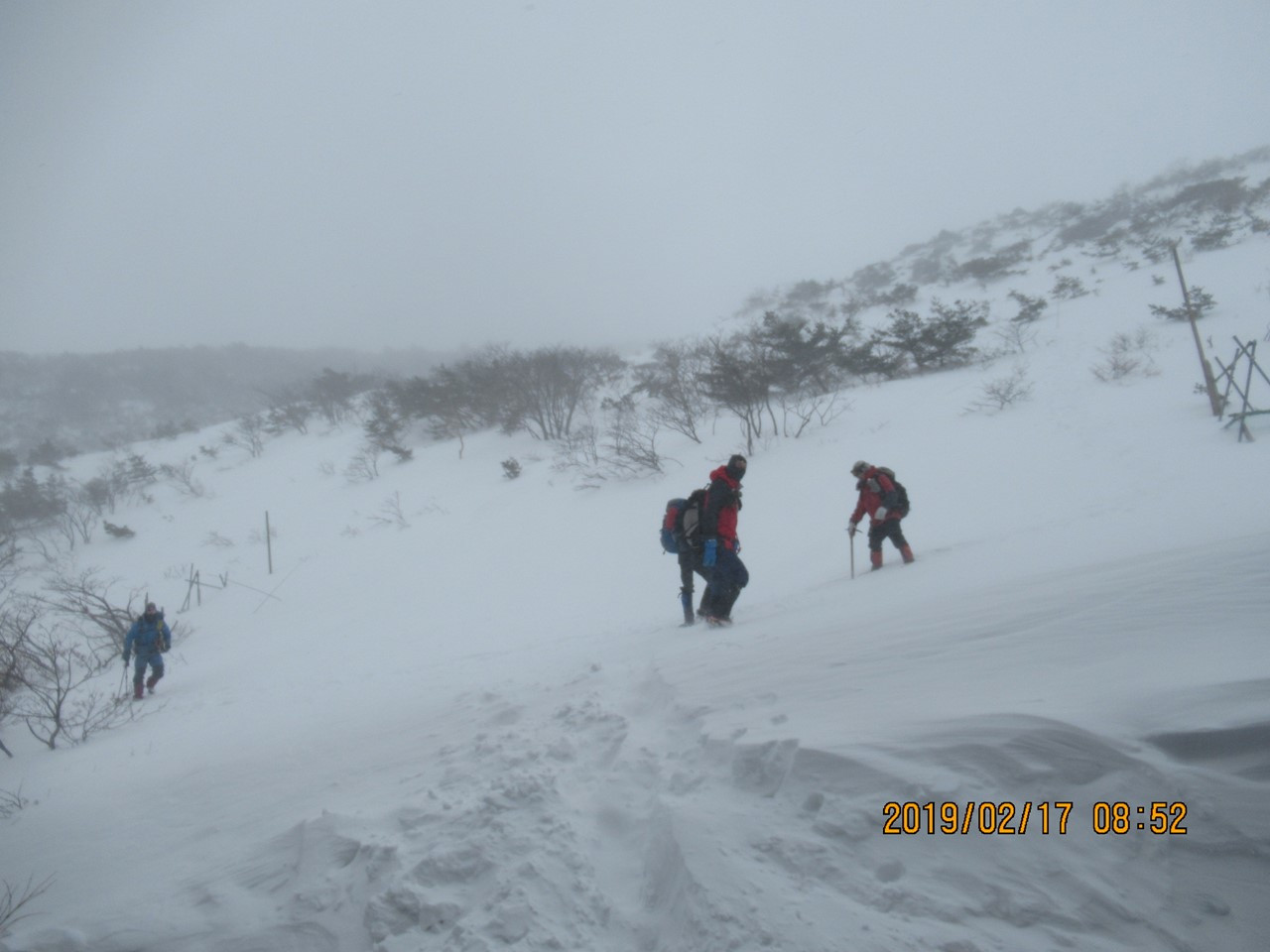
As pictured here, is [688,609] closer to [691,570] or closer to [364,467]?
[691,570]

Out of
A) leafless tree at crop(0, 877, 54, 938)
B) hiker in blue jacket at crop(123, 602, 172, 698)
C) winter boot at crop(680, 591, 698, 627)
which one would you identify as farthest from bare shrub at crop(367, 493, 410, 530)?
leafless tree at crop(0, 877, 54, 938)

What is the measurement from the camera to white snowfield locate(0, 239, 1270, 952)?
1.51 metres

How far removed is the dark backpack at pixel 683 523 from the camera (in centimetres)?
527

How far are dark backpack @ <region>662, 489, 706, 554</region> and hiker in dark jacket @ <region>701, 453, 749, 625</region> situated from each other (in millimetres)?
98

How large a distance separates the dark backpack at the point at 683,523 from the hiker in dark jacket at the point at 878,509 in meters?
2.11

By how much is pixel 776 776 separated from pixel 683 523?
130 inches

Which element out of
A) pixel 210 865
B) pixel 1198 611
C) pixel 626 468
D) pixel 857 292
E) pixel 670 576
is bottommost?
pixel 670 576

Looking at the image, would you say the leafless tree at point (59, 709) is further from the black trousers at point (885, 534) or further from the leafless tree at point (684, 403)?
the leafless tree at point (684, 403)

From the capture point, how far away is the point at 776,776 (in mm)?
2174

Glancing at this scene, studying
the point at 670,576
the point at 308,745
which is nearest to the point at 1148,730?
the point at 308,745

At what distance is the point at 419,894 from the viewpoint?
1.95 m

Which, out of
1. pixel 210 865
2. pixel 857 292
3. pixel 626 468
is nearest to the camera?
pixel 210 865

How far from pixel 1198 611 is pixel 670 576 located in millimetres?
7762

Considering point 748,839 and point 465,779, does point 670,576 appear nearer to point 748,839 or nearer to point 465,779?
point 465,779
